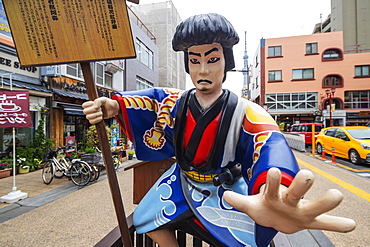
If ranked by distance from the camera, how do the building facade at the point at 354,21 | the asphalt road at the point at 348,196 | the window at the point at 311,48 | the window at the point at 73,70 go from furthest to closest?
the building facade at the point at 354,21
the window at the point at 311,48
the window at the point at 73,70
the asphalt road at the point at 348,196

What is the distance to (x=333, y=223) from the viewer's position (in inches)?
26.0

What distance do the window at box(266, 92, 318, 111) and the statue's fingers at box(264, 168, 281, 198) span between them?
22.5 m

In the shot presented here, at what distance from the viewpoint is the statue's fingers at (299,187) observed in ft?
2.06

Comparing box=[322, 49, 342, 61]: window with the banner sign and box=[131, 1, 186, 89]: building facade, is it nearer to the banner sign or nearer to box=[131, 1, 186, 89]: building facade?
box=[131, 1, 186, 89]: building facade

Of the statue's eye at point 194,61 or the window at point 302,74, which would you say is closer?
the statue's eye at point 194,61

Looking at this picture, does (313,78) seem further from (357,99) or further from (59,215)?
(59,215)

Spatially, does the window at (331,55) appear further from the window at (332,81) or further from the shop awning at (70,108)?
the shop awning at (70,108)

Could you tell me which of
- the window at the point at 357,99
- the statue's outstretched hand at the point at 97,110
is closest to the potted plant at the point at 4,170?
the statue's outstretched hand at the point at 97,110

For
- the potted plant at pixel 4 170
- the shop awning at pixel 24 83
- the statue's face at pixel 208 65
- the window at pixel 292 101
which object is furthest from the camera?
the window at pixel 292 101

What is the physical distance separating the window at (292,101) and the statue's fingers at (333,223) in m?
22.5

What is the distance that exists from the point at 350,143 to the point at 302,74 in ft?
49.5

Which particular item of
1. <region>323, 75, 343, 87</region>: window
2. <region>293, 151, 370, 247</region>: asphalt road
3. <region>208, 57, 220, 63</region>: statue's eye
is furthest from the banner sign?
<region>323, 75, 343, 87</region>: window

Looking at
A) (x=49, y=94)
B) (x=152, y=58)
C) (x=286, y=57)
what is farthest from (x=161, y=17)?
(x=49, y=94)

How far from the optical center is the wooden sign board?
112 cm
